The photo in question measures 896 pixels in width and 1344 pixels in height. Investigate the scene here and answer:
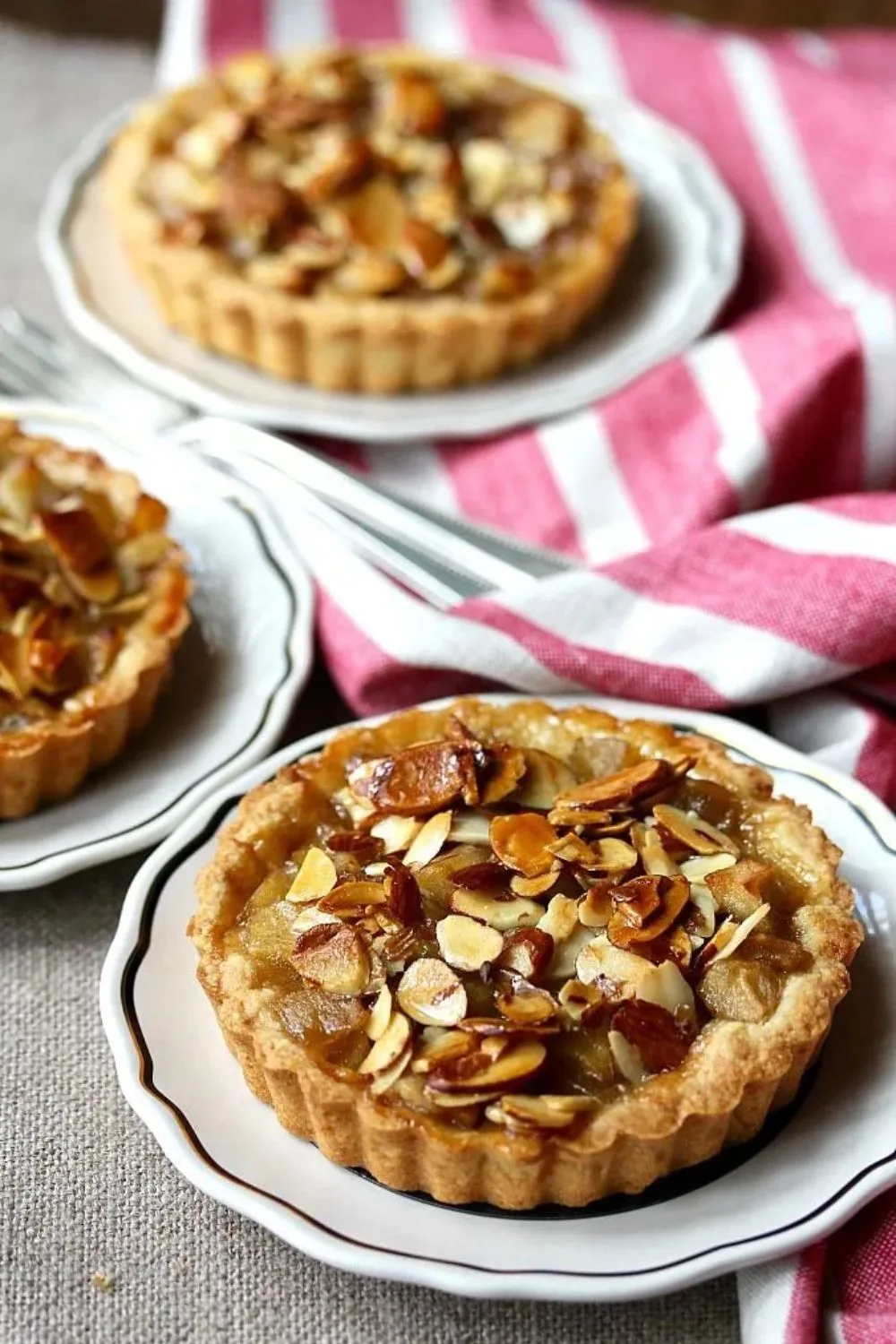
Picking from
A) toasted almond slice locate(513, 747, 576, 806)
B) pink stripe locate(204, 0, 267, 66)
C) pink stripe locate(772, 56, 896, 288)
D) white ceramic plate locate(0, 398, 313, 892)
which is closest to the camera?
toasted almond slice locate(513, 747, 576, 806)

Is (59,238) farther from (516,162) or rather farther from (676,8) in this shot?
(676,8)

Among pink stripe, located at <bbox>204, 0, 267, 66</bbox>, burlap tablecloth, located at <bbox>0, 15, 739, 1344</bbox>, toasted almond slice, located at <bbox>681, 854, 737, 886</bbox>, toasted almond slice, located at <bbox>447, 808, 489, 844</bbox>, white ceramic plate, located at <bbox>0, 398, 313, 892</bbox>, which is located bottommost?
burlap tablecloth, located at <bbox>0, 15, 739, 1344</bbox>

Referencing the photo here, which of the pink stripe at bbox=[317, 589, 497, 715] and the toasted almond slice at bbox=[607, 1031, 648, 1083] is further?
the pink stripe at bbox=[317, 589, 497, 715]

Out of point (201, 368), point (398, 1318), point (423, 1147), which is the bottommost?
point (398, 1318)

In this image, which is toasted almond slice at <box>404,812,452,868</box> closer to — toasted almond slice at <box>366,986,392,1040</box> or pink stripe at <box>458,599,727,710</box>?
toasted almond slice at <box>366,986,392,1040</box>

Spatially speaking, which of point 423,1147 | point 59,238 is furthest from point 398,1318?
point 59,238

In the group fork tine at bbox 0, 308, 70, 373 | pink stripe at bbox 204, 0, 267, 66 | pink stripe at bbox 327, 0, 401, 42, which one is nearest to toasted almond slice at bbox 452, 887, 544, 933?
fork tine at bbox 0, 308, 70, 373
